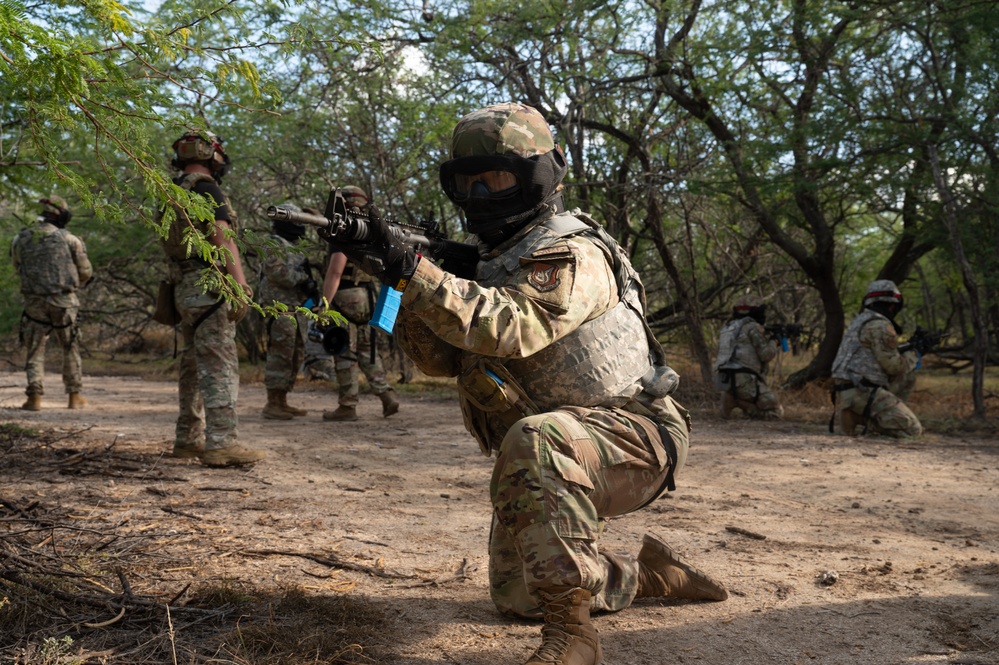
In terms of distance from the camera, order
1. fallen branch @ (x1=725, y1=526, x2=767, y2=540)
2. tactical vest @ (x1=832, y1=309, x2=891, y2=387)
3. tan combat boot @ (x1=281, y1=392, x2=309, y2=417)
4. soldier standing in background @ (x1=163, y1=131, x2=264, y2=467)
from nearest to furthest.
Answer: fallen branch @ (x1=725, y1=526, x2=767, y2=540), soldier standing in background @ (x1=163, y1=131, x2=264, y2=467), tactical vest @ (x1=832, y1=309, x2=891, y2=387), tan combat boot @ (x1=281, y1=392, x2=309, y2=417)

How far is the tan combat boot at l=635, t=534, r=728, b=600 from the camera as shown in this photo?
10.3 feet

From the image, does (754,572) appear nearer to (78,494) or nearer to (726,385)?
(78,494)

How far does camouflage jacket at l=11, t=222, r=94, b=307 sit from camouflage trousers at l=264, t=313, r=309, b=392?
2.10 meters

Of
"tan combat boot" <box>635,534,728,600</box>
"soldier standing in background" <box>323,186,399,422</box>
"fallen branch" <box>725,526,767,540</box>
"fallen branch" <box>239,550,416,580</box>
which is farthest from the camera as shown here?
"soldier standing in background" <box>323,186,399,422</box>

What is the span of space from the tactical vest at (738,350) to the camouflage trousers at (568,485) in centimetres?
641

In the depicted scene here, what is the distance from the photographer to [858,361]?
799cm

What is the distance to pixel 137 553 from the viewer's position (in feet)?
11.1

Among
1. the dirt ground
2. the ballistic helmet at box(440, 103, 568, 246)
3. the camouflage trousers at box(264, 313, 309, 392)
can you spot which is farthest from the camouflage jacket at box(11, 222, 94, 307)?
the ballistic helmet at box(440, 103, 568, 246)

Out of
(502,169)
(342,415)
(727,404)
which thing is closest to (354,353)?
(342,415)

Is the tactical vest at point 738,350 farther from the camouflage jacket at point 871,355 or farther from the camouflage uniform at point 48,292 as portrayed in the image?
the camouflage uniform at point 48,292

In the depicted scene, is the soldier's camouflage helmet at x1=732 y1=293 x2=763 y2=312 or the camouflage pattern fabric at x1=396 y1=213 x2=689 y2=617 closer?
the camouflage pattern fabric at x1=396 y1=213 x2=689 y2=617

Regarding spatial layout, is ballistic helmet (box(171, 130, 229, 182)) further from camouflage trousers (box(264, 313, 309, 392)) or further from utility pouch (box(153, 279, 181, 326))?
camouflage trousers (box(264, 313, 309, 392))

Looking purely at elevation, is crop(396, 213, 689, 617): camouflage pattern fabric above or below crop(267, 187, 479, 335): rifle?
below

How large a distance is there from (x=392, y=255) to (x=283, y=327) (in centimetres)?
577
